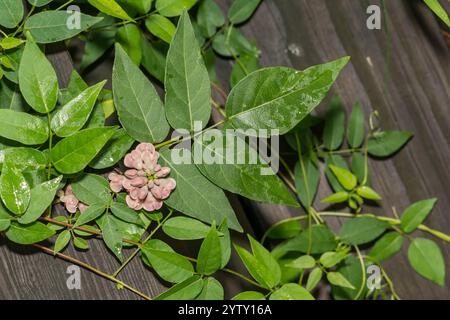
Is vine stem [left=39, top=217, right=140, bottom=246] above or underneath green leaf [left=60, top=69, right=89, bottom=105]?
underneath

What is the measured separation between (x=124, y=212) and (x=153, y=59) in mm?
305

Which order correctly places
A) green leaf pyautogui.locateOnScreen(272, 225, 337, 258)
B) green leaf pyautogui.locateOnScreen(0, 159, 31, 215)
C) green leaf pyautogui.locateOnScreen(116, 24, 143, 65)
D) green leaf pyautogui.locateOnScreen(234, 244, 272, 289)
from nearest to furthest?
green leaf pyautogui.locateOnScreen(0, 159, 31, 215), green leaf pyautogui.locateOnScreen(234, 244, 272, 289), green leaf pyautogui.locateOnScreen(116, 24, 143, 65), green leaf pyautogui.locateOnScreen(272, 225, 337, 258)

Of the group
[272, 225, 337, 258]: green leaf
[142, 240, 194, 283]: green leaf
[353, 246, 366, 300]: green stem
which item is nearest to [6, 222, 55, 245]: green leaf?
[142, 240, 194, 283]: green leaf

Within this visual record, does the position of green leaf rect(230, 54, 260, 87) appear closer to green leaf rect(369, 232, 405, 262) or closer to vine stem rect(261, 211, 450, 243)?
vine stem rect(261, 211, 450, 243)

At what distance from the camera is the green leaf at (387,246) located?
3.35 ft

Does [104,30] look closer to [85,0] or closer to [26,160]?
[85,0]

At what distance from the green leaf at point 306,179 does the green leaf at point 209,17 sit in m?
0.27

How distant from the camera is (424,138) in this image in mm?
1021

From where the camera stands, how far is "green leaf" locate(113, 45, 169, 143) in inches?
27.0

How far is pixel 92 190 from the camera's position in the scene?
0.71m

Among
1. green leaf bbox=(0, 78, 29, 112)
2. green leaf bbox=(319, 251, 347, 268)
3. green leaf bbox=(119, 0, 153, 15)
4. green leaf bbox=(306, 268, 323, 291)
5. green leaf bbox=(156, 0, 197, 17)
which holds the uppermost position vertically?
green leaf bbox=(119, 0, 153, 15)

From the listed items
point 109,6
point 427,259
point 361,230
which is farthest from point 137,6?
point 427,259

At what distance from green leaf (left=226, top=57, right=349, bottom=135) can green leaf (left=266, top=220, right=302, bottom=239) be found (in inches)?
13.7
